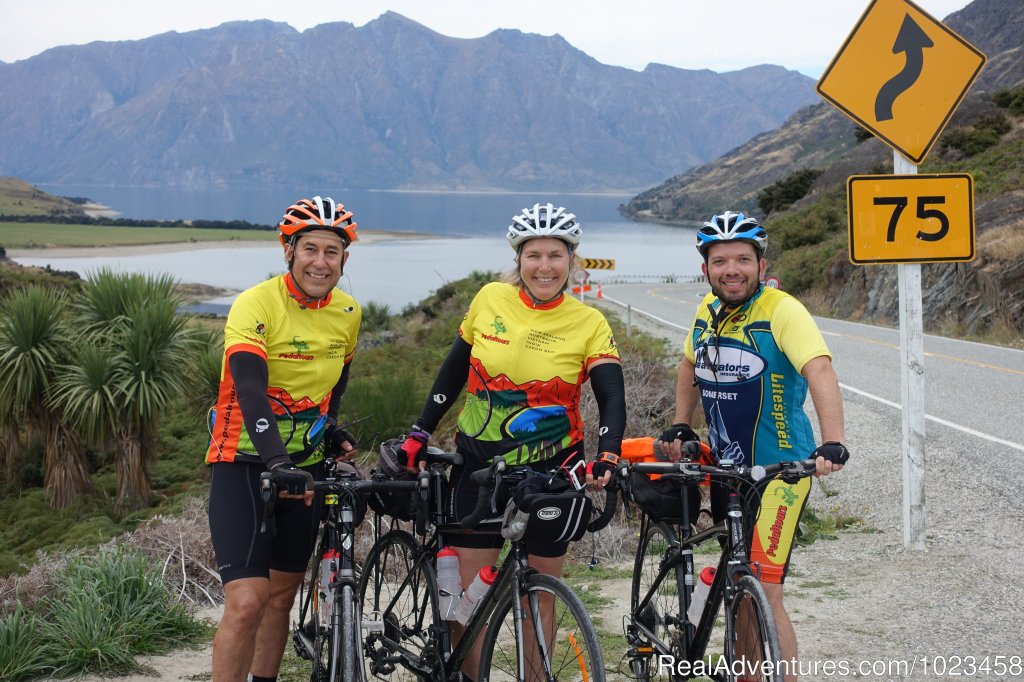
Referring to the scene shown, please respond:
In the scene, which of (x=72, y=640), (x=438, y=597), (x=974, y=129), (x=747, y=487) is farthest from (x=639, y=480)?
(x=974, y=129)

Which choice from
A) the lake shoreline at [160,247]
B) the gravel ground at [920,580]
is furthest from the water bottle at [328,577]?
the lake shoreline at [160,247]

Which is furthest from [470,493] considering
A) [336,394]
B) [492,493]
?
[336,394]

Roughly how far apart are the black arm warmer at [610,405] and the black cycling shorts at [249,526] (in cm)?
125

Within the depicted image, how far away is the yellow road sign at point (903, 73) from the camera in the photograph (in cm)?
654

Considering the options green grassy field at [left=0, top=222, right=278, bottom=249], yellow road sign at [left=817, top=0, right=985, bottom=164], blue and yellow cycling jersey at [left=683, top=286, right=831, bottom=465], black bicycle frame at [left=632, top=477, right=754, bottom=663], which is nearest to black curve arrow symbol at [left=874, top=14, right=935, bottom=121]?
yellow road sign at [left=817, top=0, right=985, bottom=164]

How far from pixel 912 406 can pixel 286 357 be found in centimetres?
457

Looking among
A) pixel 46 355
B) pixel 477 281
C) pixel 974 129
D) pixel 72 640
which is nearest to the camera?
pixel 72 640

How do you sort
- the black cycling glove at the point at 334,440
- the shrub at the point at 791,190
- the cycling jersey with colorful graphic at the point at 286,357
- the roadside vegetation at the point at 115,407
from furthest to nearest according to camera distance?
the shrub at the point at 791,190 → the roadside vegetation at the point at 115,407 → the black cycling glove at the point at 334,440 → the cycling jersey with colorful graphic at the point at 286,357

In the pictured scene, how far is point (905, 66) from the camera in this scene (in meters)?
6.62

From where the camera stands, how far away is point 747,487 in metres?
3.91

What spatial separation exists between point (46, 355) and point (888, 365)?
13.0 metres

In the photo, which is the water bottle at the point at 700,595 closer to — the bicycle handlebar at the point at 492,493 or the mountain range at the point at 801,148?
the bicycle handlebar at the point at 492,493

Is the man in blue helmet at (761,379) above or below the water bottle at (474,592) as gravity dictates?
above

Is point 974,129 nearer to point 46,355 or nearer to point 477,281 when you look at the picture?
point 477,281
